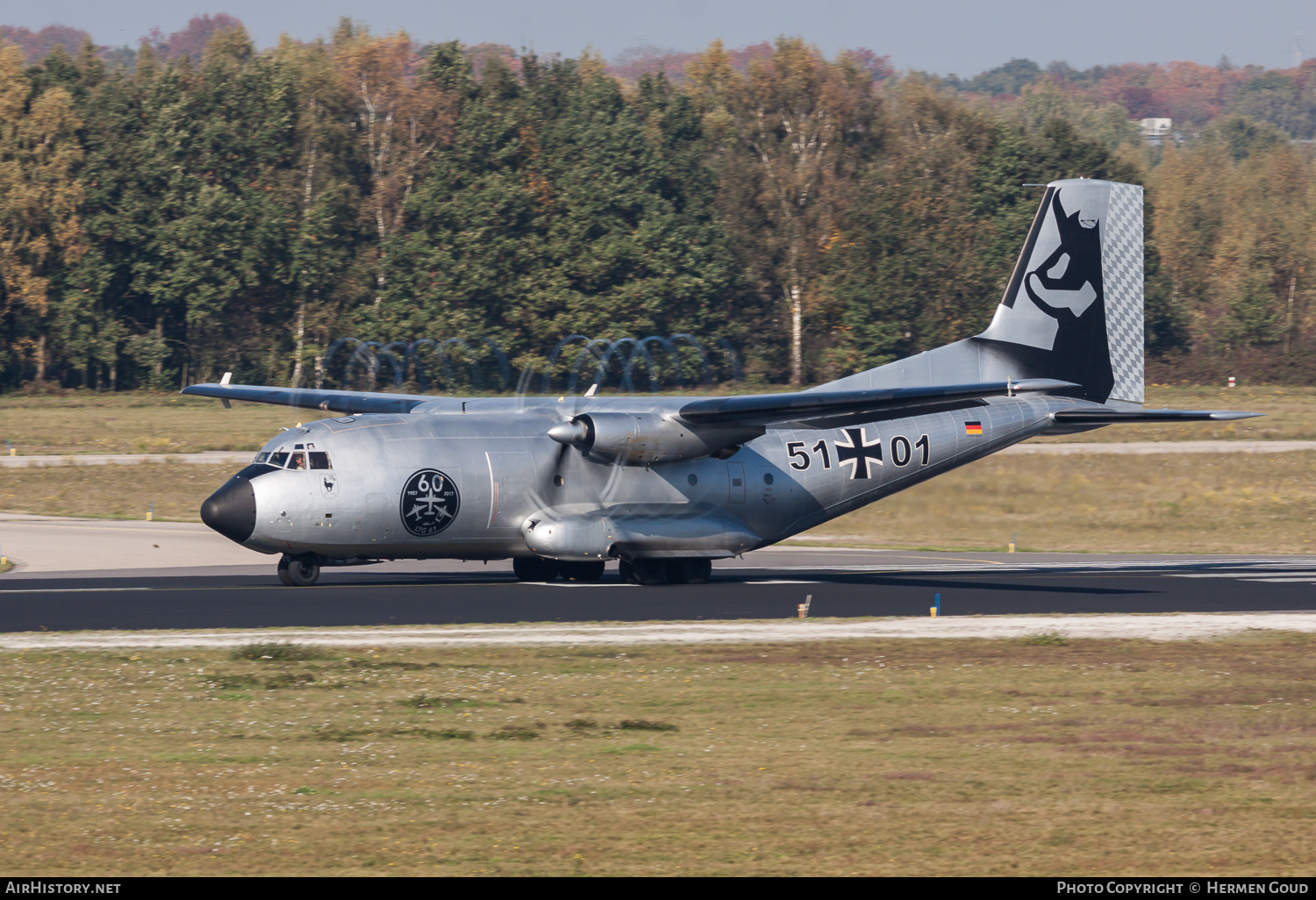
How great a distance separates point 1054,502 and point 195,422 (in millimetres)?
44968

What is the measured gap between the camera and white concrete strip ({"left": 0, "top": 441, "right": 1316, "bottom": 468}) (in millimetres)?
51656

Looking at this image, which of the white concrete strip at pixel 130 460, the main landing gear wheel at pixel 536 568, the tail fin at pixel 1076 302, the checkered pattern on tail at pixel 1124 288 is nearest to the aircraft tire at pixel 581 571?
the main landing gear wheel at pixel 536 568

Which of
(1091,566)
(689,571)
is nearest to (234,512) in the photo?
(689,571)

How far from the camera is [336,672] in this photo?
1872cm

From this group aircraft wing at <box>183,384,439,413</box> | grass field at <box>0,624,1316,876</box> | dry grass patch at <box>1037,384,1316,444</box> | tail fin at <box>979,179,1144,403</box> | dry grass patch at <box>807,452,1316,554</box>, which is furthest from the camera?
dry grass patch at <box>1037,384,1316,444</box>

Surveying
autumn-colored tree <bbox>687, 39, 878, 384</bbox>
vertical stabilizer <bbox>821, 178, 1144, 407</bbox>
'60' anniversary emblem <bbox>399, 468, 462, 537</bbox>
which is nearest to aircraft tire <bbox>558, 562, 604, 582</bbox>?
'60' anniversary emblem <bbox>399, 468, 462, 537</bbox>

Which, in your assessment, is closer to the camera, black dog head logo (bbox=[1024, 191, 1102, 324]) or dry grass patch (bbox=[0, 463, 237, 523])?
black dog head logo (bbox=[1024, 191, 1102, 324])

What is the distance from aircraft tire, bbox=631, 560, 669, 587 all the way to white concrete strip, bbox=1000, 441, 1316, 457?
2648 cm

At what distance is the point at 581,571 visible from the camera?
30.9 meters

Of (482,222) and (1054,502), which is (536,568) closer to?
(1054,502)

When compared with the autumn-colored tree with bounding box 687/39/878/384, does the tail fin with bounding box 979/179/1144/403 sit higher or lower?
lower

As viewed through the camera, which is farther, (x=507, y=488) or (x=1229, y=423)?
(x=1229, y=423)

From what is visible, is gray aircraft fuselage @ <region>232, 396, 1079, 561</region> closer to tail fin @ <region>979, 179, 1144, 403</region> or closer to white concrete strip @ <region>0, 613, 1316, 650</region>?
tail fin @ <region>979, 179, 1144, 403</region>
